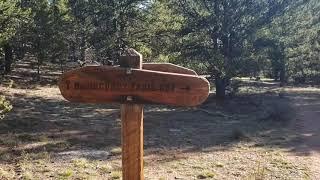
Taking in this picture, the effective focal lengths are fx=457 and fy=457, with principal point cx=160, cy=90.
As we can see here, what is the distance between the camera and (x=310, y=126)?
14281 millimetres

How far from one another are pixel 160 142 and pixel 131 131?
7.78m

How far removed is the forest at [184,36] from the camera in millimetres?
18266

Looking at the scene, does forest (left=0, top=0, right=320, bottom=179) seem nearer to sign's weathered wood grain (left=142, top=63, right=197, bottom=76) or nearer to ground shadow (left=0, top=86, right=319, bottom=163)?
ground shadow (left=0, top=86, right=319, bottom=163)

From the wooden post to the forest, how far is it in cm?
928

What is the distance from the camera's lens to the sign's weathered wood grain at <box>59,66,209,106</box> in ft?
11.6

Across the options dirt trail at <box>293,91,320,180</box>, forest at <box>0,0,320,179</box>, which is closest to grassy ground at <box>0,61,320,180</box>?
dirt trail at <box>293,91,320,180</box>

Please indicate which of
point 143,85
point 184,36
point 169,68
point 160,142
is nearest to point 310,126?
point 160,142

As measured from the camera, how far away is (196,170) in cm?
869

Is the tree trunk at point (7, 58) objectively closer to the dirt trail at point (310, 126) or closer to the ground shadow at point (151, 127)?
the ground shadow at point (151, 127)

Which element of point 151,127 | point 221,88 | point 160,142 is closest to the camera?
point 160,142

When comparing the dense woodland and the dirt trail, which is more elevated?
the dense woodland

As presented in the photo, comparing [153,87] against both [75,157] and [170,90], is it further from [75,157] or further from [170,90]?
[75,157]

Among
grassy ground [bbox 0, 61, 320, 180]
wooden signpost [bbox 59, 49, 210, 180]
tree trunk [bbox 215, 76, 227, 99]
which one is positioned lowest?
grassy ground [bbox 0, 61, 320, 180]

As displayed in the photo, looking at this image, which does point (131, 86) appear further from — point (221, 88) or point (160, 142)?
point (221, 88)
